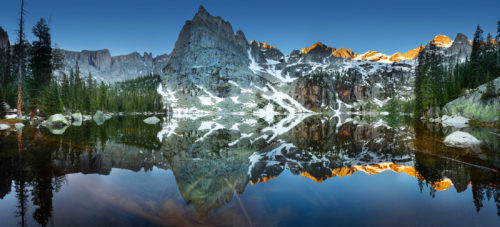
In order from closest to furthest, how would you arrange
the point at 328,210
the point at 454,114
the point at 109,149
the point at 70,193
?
the point at 328,210, the point at 70,193, the point at 109,149, the point at 454,114

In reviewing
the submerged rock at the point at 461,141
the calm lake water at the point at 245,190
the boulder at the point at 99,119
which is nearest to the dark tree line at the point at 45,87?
Result: the boulder at the point at 99,119

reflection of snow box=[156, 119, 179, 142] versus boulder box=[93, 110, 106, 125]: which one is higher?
boulder box=[93, 110, 106, 125]

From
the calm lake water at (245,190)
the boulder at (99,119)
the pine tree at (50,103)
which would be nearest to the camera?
the calm lake water at (245,190)

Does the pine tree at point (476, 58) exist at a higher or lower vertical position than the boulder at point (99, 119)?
higher

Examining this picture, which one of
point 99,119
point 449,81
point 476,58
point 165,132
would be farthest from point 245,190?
point 476,58

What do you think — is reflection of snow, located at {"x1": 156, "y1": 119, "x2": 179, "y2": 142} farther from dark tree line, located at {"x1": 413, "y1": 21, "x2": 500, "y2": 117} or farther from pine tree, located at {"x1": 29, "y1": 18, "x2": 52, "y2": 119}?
dark tree line, located at {"x1": 413, "y1": 21, "x2": 500, "y2": 117}

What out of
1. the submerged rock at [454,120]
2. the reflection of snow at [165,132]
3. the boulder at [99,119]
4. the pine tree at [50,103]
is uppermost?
the pine tree at [50,103]

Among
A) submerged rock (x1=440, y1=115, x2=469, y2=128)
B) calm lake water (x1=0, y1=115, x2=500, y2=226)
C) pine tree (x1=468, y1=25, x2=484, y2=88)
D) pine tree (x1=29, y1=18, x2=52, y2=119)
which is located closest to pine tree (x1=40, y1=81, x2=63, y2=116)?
Result: pine tree (x1=29, y1=18, x2=52, y2=119)

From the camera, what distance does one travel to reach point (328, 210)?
7371 millimetres

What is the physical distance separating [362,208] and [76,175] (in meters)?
13.1

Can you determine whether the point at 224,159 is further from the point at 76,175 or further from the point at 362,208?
the point at 362,208

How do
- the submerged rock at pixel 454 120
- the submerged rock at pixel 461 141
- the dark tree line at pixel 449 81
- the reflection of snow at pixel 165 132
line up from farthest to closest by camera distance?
the dark tree line at pixel 449 81 → the submerged rock at pixel 454 120 → the reflection of snow at pixel 165 132 → the submerged rock at pixel 461 141

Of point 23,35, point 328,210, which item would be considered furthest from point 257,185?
point 23,35

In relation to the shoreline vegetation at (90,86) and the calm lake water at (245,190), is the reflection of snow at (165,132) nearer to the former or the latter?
the calm lake water at (245,190)
